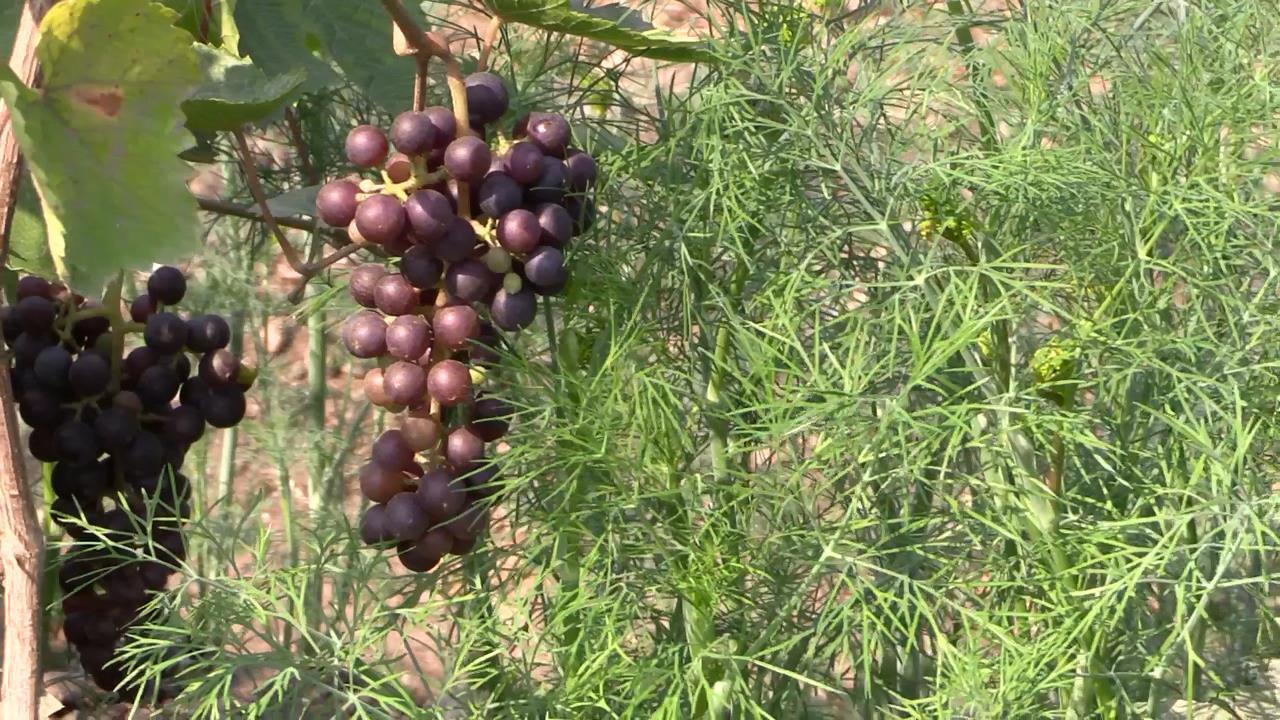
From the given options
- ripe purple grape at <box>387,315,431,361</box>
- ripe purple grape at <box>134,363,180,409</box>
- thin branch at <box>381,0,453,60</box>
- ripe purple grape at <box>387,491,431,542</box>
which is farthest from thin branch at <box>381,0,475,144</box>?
ripe purple grape at <box>134,363,180,409</box>

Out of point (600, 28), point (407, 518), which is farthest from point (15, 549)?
point (600, 28)

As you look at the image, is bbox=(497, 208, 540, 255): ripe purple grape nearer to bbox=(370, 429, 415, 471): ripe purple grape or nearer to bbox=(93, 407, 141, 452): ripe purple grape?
bbox=(370, 429, 415, 471): ripe purple grape

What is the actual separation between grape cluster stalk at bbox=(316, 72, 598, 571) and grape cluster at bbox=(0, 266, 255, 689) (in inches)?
7.2

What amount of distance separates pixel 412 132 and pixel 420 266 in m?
0.07

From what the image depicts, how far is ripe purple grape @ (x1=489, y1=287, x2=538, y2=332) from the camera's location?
845 millimetres

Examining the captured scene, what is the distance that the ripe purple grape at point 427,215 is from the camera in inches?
32.2

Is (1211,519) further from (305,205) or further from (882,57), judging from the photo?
(305,205)

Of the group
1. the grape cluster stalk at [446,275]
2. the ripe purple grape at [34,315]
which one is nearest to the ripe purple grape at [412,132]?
the grape cluster stalk at [446,275]

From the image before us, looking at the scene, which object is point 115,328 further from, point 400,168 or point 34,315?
point 400,168

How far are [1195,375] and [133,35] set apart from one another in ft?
1.96

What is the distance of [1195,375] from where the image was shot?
0.87m

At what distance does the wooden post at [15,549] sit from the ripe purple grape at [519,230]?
0.80 ft

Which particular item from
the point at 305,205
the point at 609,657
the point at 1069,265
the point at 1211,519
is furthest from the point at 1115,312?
the point at 305,205

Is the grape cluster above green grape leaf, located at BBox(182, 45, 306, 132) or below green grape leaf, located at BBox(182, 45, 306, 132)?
below
